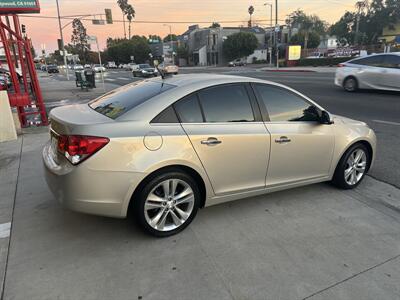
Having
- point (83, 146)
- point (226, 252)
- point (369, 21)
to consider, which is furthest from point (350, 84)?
point (369, 21)

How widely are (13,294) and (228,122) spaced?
236 cm

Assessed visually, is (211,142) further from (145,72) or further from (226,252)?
(145,72)

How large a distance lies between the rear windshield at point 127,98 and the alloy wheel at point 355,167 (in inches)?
98.3

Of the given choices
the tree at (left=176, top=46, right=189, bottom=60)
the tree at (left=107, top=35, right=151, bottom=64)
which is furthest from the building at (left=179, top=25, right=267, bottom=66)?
the tree at (left=107, top=35, right=151, bottom=64)

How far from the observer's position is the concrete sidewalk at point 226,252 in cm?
261

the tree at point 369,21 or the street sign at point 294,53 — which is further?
the tree at point 369,21

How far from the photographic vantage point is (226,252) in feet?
10.1

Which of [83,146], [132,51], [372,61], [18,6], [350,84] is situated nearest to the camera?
[83,146]

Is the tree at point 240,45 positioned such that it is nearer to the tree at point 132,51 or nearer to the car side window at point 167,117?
the tree at point 132,51

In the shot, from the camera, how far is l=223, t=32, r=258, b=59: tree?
236 ft

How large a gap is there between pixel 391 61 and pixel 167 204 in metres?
11.7

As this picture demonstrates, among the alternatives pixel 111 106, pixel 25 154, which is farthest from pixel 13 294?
pixel 25 154

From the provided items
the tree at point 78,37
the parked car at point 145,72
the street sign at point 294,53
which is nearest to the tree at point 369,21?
the street sign at point 294,53

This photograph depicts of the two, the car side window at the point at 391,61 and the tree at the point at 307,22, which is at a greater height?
the tree at the point at 307,22
